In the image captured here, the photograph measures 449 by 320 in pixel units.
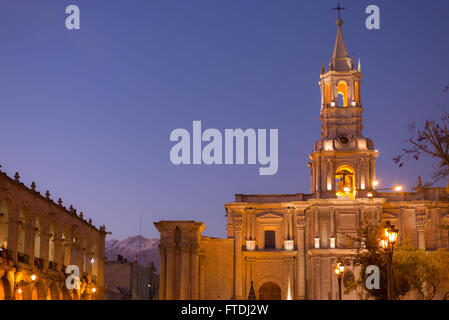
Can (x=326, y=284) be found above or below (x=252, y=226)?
below

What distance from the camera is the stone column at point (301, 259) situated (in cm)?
6275

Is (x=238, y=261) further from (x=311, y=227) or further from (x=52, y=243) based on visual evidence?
(x=52, y=243)

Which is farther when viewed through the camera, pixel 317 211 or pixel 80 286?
pixel 317 211

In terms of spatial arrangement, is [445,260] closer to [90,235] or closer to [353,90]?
[353,90]

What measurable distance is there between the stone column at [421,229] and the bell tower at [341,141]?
17.6 ft

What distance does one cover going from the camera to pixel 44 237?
154ft

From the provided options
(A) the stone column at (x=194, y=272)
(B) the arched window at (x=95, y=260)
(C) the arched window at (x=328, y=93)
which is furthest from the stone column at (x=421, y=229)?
(B) the arched window at (x=95, y=260)

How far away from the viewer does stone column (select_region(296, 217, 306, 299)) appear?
62.8 meters

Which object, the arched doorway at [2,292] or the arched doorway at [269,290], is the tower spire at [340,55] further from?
the arched doorway at [2,292]

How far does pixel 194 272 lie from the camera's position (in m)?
63.4
